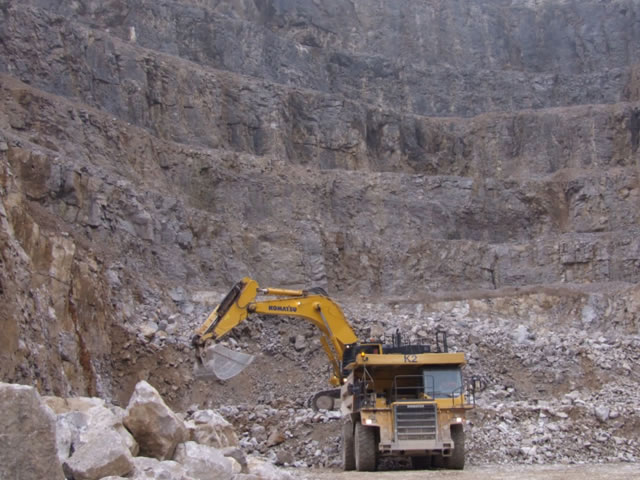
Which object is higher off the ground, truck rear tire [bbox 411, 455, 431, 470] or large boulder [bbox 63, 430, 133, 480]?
large boulder [bbox 63, 430, 133, 480]

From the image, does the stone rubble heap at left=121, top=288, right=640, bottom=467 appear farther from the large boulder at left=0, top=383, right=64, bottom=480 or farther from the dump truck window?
the large boulder at left=0, top=383, right=64, bottom=480

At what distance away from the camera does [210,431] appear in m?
10.2

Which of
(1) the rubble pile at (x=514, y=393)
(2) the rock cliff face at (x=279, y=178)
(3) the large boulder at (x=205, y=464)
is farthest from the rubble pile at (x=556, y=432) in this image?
(3) the large boulder at (x=205, y=464)

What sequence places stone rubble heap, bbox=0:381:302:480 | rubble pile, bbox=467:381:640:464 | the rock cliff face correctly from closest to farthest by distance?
stone rubble heap, bbox=0:381:302:480, rubble pile, bbox=467:381:640:464, the rock cliff face

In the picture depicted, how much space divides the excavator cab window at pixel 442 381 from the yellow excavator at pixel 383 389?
16mm

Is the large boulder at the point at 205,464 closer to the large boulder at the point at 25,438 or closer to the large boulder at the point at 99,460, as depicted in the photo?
the large boulder at the point at 99,460

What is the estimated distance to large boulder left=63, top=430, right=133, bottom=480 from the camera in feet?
21.2

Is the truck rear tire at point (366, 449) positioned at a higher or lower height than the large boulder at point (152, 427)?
lower

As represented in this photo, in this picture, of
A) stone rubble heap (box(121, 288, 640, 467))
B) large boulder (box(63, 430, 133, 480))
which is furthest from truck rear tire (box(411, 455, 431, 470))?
large boulder (box(63, 430, 133, 480))

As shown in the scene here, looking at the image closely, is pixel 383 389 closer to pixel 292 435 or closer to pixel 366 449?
pixel 366 449

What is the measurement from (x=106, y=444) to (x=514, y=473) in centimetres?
688

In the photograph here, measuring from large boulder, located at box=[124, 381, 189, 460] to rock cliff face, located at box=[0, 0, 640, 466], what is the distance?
463 centimetres

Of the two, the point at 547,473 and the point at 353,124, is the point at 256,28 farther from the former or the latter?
the point at 547,473

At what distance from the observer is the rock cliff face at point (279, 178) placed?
1959 centimetres
